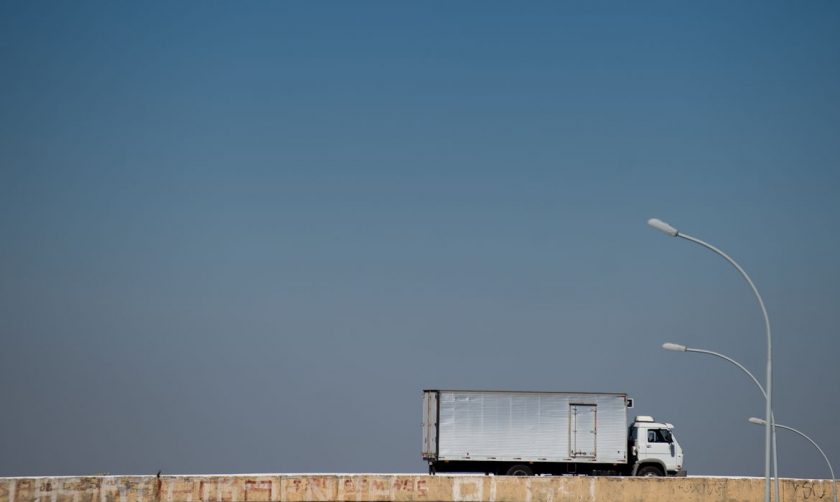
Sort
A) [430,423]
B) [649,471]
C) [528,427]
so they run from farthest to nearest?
[649,471], [430,423], [528,427]

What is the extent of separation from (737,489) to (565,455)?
6561 millimetres

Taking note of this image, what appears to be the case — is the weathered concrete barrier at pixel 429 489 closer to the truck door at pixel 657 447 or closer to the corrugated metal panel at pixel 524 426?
the corrugated metal panel at pixel 524 426

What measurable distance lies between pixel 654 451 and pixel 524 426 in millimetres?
5417

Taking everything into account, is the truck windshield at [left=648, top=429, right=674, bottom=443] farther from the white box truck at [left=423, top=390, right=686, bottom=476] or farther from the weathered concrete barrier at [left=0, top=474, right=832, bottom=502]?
the weathered concrete barrier at [left=0, top=474, right=832, bottom=502]

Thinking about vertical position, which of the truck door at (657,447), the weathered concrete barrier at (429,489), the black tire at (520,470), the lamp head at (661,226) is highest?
the lamp head at (661,226)

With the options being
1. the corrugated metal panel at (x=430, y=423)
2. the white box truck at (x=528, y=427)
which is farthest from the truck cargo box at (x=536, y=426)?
the corrugated metal panel at (x=430, y=423)

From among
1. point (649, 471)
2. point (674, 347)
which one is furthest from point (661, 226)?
point (649, 471)

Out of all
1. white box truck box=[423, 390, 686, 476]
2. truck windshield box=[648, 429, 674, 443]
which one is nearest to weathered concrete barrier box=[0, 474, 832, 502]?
white box truck box=[423, 390, 686, 476]

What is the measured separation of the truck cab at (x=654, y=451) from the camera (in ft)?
160

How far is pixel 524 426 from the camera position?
47781 mm

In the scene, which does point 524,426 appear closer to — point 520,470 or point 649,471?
point 520,470

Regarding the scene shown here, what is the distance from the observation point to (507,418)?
47719 millimetres

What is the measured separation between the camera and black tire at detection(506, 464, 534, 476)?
48.2 metres

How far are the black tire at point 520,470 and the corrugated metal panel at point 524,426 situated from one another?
1.75 ft
